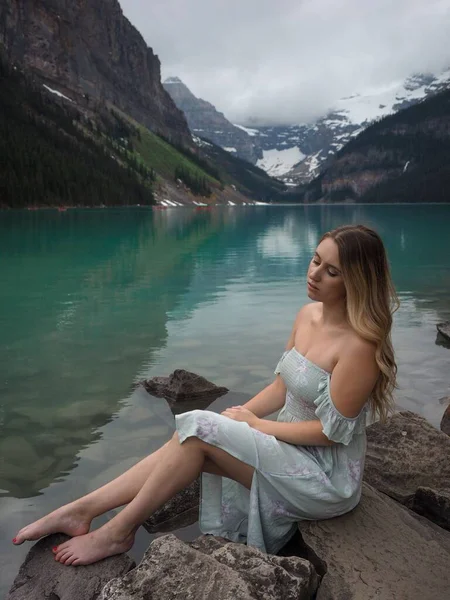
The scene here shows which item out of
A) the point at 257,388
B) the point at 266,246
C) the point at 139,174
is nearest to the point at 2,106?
the point at 139,174

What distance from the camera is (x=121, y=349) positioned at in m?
10.6

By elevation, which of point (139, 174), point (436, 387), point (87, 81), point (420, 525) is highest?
point (87, 81)

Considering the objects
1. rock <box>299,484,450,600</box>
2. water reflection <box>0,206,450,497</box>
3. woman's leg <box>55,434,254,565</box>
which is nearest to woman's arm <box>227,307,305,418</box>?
woman's leg <box>55,434,254,565</box>

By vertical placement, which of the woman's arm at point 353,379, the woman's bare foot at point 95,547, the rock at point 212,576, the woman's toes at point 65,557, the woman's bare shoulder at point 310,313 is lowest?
the woman's toes at point 65,557

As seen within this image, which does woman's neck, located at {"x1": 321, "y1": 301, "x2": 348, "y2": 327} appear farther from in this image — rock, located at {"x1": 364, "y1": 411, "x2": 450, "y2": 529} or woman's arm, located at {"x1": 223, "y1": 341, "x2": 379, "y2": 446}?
rock, located at {"x1": 364, "y1": 411, "x2": 450, "y2": 529}

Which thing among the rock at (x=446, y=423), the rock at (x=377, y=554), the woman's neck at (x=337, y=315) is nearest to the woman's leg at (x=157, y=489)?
the rock at (x=377, y=554)

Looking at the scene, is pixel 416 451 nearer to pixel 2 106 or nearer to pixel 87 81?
pixel 2 106

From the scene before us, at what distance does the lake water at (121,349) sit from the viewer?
5711 mm

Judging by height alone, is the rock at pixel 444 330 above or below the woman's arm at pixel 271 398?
below

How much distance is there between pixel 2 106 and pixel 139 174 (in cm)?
4391

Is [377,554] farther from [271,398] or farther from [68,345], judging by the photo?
[68,345]

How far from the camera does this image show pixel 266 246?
35.0m

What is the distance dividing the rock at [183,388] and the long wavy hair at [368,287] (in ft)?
14.4

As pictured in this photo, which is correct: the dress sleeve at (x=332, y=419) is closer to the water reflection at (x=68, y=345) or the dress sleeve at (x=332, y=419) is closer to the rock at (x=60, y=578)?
the rock at (x=60, y=578)
